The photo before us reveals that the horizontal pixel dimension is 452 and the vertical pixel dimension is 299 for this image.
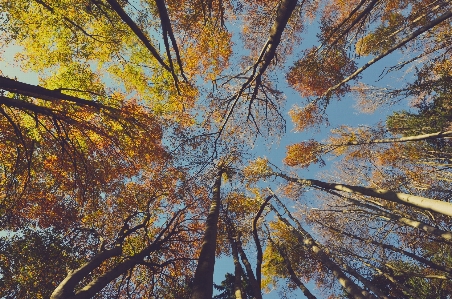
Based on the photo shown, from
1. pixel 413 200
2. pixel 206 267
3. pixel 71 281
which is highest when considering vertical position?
pixel 413 200

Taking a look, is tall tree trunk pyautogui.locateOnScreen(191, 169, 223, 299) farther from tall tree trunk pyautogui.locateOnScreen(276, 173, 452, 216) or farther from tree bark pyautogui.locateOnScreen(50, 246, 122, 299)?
tall tree trunk pyautogui.locateOnScreen(276, 173, 452, 216)

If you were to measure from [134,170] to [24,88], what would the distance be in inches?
288

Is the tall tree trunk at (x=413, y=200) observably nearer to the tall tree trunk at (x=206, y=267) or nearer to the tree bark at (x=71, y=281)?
the tall tree trunk at (x=206, y=267)

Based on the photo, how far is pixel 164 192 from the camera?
36.6 ft

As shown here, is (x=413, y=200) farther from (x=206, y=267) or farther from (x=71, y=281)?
(x=71, y=281)

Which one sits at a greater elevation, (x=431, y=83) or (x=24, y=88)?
(x=431, y=83)

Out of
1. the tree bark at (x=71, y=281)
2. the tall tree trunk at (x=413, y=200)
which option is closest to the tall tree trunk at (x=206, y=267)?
the tree bark at (x=71, y=281)

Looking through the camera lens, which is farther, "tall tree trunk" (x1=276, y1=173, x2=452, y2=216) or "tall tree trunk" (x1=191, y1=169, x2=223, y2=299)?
"tall tree trunk" (x1=276, y1=173, x2=452, y2=216)

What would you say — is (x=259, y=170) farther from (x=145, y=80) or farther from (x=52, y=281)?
(x=52, y=281)

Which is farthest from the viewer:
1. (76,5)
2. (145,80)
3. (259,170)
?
(259,170)

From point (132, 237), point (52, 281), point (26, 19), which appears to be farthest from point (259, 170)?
point (26, 19)

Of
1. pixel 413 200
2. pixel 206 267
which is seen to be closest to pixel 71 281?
pixel 206 267

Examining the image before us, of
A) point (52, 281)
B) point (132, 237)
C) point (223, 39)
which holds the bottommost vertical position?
point (52, 281)

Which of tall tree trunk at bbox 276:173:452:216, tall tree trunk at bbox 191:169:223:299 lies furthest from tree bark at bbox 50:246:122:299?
tall tree trunk at bbox 276:173:452:216
